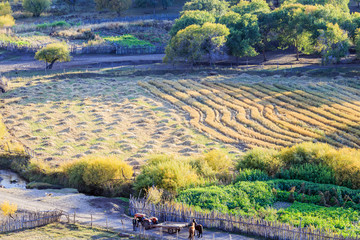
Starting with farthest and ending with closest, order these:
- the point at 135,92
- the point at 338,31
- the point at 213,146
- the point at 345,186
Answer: the point at 338,31 < the point at 135,92 < the point at 213,146 < the point at 345,186

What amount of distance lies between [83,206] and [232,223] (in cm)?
1174

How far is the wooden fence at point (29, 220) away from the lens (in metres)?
31.2

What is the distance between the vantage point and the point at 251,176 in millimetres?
38500

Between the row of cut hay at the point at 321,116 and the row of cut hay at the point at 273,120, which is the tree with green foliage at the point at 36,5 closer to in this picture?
the row of cut hay at the point at 273,120

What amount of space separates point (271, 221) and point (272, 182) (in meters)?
7.56

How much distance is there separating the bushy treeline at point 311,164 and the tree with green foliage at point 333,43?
1472 inches

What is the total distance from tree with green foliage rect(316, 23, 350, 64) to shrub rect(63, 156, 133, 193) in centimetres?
4601

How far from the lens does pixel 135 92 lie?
6806 cm

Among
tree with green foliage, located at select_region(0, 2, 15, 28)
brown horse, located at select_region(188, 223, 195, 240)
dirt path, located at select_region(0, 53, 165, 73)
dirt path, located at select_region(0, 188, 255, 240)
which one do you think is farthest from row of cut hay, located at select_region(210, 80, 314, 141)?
tree with green foliage, located at select_region(0, 2, 15, 28)

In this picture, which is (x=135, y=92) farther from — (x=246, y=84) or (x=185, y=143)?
(x=185, y=143)

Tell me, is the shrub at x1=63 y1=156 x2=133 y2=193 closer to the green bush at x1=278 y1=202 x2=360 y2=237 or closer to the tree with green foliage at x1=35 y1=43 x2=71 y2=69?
the green bush at x1=278 y1=202 x2=360 y2=237

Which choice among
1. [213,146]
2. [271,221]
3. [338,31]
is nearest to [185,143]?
[213,146]

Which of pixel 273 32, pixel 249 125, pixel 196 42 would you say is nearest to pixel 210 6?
pixel 273 32

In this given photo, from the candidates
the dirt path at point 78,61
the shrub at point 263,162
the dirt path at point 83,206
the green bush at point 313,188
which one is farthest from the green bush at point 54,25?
the green bush at point 313,188
